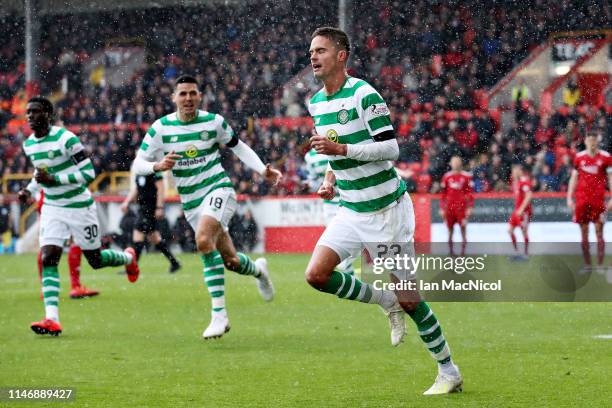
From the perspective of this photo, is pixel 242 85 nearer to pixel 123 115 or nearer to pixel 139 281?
pixel 123 115

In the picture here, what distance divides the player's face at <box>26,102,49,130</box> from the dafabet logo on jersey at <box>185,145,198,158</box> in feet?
4.51

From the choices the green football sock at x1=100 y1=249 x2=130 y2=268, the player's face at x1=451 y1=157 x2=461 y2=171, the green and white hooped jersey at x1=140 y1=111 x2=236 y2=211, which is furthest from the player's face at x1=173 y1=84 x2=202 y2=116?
the player's face at x1=451 y1=157 x2=461 y2=171

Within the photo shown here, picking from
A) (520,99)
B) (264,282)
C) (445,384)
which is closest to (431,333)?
(445,384)

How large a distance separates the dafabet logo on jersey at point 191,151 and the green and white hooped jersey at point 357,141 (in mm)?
2867

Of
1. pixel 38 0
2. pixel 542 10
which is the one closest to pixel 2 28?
pixel 38 0

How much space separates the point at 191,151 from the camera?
9.28 meters

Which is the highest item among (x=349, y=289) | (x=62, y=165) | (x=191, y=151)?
(x=191, y=151)

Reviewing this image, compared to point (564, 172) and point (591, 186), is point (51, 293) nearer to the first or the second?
point (591, 186)

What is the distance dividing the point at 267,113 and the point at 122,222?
267 inches

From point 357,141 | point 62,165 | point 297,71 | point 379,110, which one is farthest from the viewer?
point 297,71

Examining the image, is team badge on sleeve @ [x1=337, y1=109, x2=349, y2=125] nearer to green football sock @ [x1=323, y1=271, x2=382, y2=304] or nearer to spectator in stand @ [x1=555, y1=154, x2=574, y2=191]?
green football sock @ [x1=323, y1=271, x2=382, y2=304]

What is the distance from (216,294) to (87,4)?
84.8ft

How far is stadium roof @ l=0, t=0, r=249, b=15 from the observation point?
30.9 meters

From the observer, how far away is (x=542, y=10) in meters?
28.5
